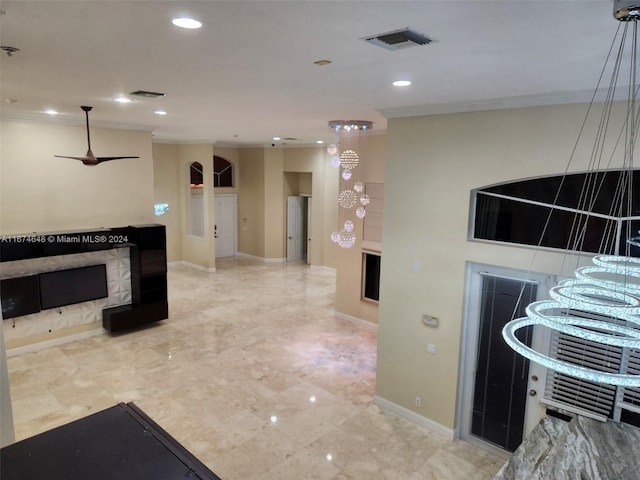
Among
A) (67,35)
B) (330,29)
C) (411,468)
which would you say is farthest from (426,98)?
(411,468)

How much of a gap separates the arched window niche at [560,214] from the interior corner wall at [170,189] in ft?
31.3

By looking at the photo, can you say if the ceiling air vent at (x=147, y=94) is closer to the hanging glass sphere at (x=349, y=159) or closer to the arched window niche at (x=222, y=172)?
the hanging glass sphere at (x=349, y=159)

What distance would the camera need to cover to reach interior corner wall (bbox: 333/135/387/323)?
7.80 metres

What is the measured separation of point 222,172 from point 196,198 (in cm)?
140

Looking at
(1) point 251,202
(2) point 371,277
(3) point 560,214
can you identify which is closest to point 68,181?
(2) point 371,277

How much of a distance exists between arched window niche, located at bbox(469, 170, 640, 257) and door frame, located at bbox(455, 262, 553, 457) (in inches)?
13.5

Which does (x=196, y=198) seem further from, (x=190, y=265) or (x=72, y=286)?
(x=72, y=286)

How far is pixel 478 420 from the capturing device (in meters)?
4.87

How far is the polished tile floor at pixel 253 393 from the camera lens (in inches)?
179

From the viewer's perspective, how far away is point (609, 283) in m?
2.30

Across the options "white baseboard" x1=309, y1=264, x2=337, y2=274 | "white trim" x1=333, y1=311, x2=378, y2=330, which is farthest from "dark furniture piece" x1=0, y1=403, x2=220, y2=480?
"white baseboard" x1=309, y1=264, x2=337, y2=274

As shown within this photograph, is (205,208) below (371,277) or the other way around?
the other way around

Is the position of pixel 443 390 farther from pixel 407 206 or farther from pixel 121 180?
pixel 121 180

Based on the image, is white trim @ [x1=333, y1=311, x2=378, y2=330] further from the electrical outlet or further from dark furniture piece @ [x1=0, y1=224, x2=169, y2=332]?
dark furniture piece @ [x1=0, y1=224, x2=169, y2=332]
